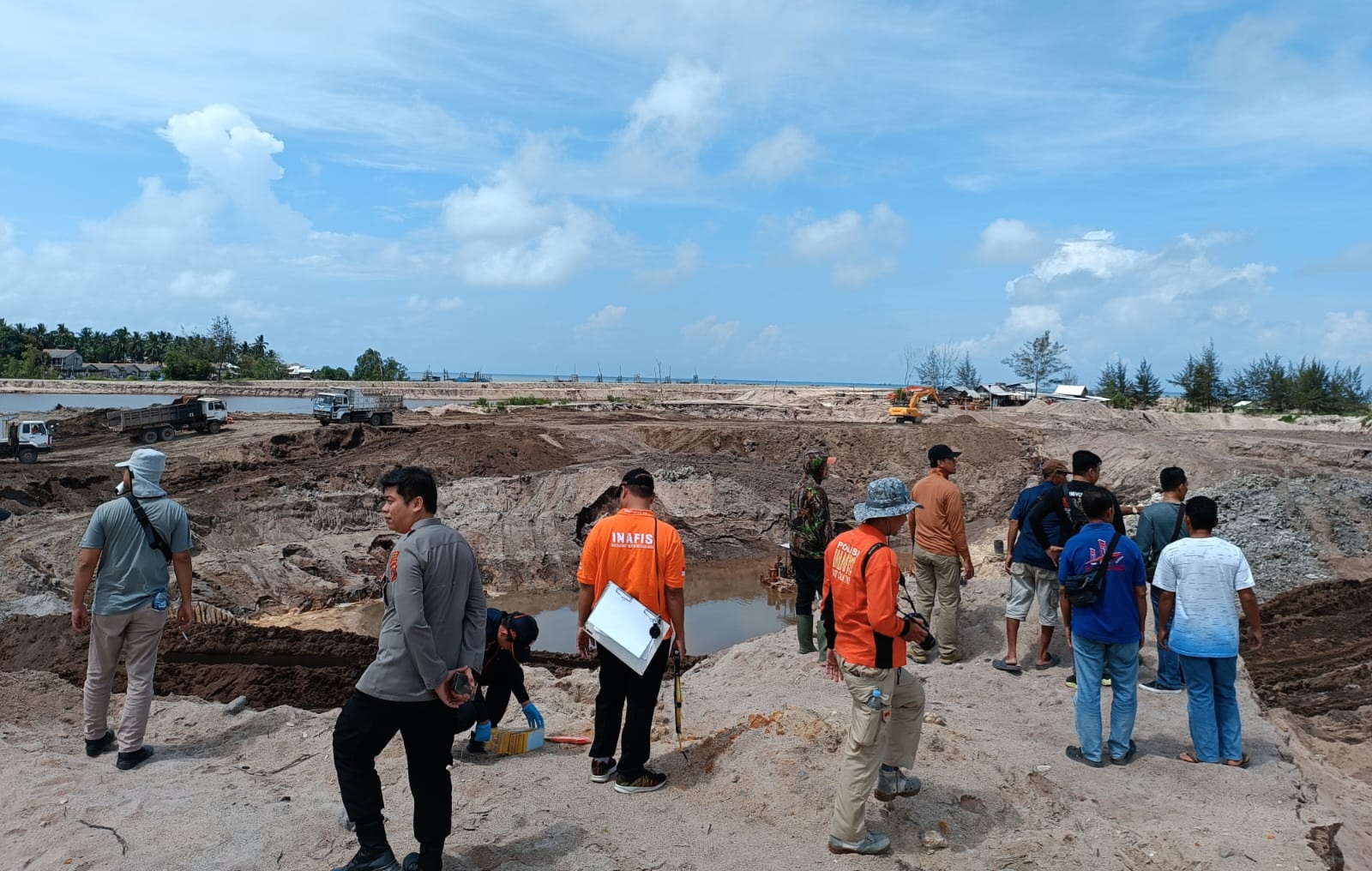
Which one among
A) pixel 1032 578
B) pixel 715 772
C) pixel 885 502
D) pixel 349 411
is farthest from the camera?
pixel 349 411

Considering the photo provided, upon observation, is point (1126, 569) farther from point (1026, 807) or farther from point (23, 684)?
point (23, 684)

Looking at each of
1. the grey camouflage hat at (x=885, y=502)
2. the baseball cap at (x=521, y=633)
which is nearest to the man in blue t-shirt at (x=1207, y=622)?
the grey camouflage hat at (x=885, y=502)

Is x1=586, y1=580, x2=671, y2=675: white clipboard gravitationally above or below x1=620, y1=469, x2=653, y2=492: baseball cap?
below

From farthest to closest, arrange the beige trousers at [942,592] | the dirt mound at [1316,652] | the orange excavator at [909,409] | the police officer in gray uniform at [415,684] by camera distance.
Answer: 1. the orange excavator at [909,409]
2. the dirt mound at [1316,652]
3. the beige trousers at [942,592]
4. the police officer in gray uniform at [415,684]

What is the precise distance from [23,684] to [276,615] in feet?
21.9

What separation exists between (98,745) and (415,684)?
339cm

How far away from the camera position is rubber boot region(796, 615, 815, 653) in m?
8.02

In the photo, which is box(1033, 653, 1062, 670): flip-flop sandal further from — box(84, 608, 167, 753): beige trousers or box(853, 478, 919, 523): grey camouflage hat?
box(84, 608, 167, 753): beige trousers

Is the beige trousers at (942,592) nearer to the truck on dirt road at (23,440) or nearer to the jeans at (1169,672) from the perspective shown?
the jeans at (1169,672)

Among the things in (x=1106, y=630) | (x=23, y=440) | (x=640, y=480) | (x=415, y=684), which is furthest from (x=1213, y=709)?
(x=23, y=440)

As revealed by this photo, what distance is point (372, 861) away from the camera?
12.4 ft

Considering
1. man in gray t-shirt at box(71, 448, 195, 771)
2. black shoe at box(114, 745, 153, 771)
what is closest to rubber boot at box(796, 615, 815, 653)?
man in gray t-shirt at box(71, 448, 195, 771)

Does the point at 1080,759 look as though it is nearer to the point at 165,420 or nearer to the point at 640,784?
the point at 640,784

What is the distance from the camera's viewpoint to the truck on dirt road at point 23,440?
2389 centimetres
